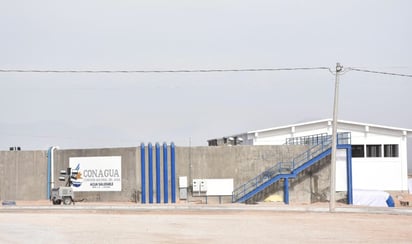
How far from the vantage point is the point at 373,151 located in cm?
6281

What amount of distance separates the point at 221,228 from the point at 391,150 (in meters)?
39.3

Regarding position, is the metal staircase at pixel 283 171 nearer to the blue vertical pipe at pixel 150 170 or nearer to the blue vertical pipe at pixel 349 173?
the blue vertical pipe at pixel 349 173

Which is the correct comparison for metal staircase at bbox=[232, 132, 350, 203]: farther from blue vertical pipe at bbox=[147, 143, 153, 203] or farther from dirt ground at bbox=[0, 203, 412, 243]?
dirt ground at bbox=[0, 203, 412, 243]

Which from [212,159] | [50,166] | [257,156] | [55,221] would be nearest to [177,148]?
[212,159]

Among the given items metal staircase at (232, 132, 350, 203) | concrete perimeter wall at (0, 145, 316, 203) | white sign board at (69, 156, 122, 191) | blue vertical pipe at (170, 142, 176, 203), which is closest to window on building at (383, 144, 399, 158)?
metal staircase at (232, 132, 350, 203)

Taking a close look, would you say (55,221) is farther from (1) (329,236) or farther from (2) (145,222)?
(1) (329,236)

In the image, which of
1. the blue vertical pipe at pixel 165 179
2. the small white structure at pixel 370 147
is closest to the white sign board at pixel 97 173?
the blue vertical pipe at pixel 165 179

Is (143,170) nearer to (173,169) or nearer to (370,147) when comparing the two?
(173,169)

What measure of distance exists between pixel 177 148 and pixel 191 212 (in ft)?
40.3

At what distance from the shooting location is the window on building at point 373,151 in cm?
6256

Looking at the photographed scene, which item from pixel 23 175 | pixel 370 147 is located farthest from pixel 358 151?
pixel 23 175

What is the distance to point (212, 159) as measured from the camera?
49250 millimetres

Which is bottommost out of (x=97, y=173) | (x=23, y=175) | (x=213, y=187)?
(x=213, y=187)

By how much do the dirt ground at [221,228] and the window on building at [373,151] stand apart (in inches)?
1061
